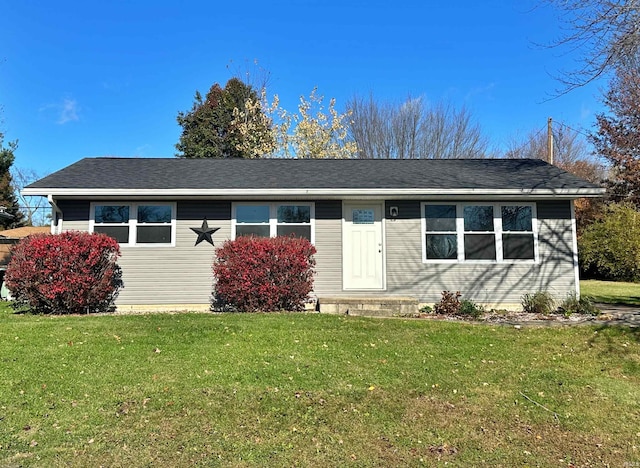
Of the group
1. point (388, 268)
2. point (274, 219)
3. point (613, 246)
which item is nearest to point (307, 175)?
point (274, 219)

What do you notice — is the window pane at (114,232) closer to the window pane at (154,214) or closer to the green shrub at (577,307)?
the window pane at (154,214)

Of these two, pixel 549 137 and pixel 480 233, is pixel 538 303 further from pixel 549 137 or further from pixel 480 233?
pixel 549 137

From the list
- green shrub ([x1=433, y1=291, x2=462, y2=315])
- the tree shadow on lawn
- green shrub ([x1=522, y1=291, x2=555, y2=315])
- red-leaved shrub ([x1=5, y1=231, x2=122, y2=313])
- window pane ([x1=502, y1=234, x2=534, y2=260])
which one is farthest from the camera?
window pane ([x1=502, y1=234, x2=534, y2=260])

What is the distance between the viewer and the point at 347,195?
920cm

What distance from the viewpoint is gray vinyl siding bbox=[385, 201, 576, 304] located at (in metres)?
9.28

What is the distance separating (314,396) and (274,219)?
5866mm

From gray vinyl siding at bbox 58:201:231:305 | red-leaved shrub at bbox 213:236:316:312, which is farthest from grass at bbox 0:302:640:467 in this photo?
gray vinyl siding at bbox 58:201:231:305

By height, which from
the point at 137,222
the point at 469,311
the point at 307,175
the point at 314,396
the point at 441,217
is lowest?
the point at 314,396

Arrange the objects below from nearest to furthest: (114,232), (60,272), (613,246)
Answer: (60,272)
(114,232)
(613,246)

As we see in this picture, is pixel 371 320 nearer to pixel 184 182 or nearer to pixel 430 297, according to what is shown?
pixel 430 297

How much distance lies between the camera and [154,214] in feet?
30.8

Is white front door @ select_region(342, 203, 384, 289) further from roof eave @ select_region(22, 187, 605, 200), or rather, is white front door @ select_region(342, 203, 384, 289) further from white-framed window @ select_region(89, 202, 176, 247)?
white-framed window @ select_region(89, 202, 176, 247)

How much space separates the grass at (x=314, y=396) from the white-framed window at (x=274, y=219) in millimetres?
3380

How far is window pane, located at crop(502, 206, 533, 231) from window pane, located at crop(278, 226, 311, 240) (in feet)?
14.1
